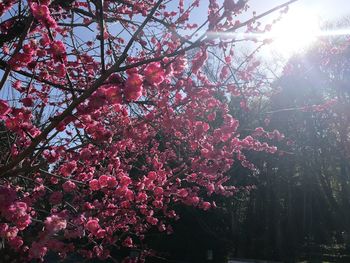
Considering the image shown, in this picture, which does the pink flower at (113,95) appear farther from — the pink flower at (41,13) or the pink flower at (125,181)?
the pink flower at (125,181)

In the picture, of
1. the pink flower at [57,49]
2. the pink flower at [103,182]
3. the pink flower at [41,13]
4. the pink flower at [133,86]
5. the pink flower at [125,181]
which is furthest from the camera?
the pink flower at [125,181]

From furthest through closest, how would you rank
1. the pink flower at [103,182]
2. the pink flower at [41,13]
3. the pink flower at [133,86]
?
the pink flower at [103,182]
the pink flower at [41,13]
the pink flower at [133,86]

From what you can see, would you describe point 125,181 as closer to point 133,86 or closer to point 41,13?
point 133,86

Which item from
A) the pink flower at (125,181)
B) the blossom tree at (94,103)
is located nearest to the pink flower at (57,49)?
the blossom tree at (94,103)

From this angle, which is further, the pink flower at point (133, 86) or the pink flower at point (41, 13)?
the pink flower at point (41, 13)

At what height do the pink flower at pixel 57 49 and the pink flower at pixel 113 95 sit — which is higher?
the pink flower at pixel 57 49

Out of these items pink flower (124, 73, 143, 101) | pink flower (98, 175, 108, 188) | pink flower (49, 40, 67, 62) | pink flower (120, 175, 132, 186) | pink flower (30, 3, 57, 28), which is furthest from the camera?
pink flower (120, 175, 132, 186)

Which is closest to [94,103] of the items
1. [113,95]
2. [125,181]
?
[113,95]

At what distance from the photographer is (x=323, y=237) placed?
13930mm

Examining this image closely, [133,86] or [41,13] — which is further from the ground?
[41,13]

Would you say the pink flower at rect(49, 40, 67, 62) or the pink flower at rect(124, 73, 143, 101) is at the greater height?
the pink flower at rect(49, 40, 67, 62)

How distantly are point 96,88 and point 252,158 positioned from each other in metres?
13.2

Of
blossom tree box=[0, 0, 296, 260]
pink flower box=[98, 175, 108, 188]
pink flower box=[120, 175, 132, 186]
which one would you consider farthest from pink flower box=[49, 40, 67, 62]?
pink flower box=[120, 175, 132, 186]

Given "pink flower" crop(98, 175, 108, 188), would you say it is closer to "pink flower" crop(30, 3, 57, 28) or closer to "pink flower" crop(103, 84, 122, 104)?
"pink flower" crop(103, 84, 122, 104)
